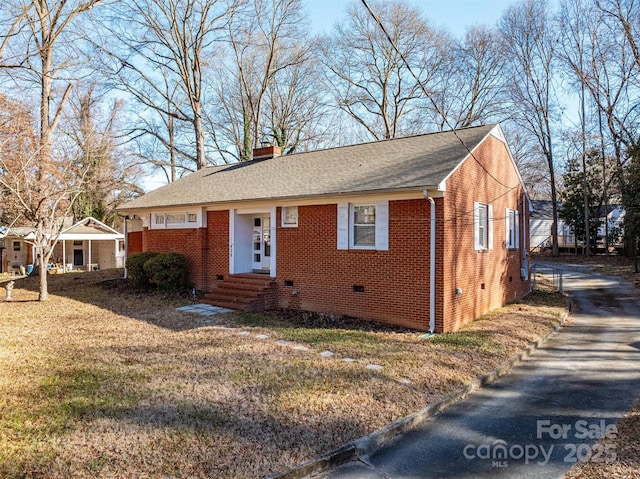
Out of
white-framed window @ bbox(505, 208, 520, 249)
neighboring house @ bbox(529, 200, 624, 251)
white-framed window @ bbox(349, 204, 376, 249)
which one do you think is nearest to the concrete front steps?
white-framed window @ bbox(349, 204, 376, 249)

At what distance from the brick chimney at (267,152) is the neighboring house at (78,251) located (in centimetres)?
1557

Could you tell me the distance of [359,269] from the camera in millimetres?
10367

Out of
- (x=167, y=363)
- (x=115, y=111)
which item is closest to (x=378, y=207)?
(x=167, y=363)

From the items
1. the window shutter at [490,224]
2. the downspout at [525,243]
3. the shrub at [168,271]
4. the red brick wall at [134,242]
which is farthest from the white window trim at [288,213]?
the red brick wall at [134,242]

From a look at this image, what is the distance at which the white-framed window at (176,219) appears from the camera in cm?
1462

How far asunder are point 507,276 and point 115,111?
28.6m

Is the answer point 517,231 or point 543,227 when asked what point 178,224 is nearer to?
point 517,231

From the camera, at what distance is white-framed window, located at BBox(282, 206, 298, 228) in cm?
1187

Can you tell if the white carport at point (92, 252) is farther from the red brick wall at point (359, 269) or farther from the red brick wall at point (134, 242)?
the red brick wall at point (359, 269)

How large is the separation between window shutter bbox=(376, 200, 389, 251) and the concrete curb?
12.9ft

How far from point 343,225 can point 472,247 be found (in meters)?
3.41

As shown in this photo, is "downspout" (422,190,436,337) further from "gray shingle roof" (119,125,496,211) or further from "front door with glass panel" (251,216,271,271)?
"front door with glass panel" (251,216,271,271)

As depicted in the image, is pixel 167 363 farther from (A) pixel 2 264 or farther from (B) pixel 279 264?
(A) pixel 2 264

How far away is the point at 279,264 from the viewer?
39.6ft
